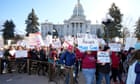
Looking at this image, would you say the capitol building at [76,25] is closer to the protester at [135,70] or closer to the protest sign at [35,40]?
the protest sign at [35,40]

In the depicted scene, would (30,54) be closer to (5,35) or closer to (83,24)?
(5,35)

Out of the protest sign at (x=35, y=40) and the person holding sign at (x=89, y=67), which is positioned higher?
the protest sign at (x=35, y=40)

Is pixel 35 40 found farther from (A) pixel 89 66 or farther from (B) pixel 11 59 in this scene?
(A) pixel 89 66

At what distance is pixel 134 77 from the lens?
254 inches

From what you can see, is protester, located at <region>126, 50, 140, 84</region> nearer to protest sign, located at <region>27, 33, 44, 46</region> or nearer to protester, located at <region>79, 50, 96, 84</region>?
protester, located at <region>79, 50, 96, 84</region>

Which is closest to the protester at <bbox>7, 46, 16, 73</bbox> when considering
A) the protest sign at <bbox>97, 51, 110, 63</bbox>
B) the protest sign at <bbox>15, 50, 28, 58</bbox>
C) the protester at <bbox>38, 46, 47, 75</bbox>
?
the protest sign at <bbox>15, 50, 28, 58</bbox>

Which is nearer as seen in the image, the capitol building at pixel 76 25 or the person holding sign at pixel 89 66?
the person holding sign at pixel 89 66

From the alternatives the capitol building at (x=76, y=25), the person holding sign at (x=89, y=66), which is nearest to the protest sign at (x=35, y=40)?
the person holding sign at (x=89, y=66)

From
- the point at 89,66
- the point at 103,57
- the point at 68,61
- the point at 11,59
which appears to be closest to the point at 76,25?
the point at 11,59

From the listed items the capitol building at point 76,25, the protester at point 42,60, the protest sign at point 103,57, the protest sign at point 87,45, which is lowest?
the protester at point 42,60

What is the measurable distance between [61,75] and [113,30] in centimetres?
5770

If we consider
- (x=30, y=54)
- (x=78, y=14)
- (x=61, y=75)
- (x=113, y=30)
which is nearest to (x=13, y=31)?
(x=113, y=30)

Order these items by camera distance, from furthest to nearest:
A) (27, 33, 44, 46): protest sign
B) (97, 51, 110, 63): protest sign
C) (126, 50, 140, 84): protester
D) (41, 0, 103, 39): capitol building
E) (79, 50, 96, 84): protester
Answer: (41, 0, 103, 39): capitol building
(27, 33, 44, 46): protest sign
(97, 51, 110, 63): protest sign
(79, 50, 96, 84): protester
(126, 50, 140, 84): protester

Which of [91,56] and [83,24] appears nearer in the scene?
[91,56]
